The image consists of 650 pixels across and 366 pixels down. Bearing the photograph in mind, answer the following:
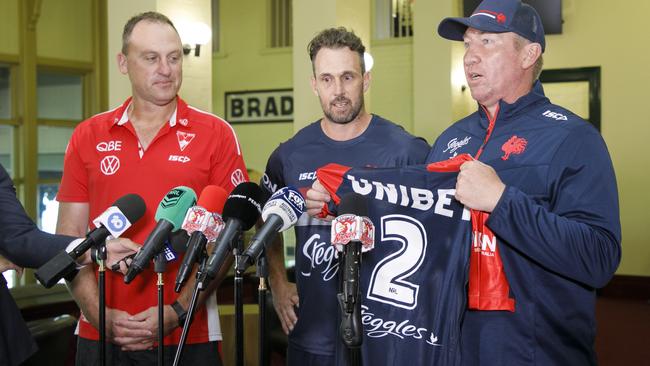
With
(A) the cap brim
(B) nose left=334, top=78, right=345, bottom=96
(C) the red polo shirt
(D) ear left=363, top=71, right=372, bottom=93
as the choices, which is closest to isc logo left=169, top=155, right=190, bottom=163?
(C) the red polo shirt

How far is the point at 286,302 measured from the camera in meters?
2.83

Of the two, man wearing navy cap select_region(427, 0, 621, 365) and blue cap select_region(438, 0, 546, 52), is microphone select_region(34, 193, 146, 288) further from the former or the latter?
blue cap select_region(438, 0, 546, 52)

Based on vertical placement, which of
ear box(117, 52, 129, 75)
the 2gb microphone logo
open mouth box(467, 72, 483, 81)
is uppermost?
ear box(117, 52, 129, 75)

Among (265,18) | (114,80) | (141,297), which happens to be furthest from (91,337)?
(265,18)

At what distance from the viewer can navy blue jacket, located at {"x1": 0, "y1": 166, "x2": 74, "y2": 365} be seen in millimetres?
2295

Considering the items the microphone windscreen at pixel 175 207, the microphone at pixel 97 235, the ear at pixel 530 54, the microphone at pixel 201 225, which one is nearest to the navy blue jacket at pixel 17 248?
the microphone at pixel 97 235

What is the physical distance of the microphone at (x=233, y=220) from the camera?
1.84 metres

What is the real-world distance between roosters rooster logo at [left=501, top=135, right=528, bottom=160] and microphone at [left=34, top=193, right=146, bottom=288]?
101cm

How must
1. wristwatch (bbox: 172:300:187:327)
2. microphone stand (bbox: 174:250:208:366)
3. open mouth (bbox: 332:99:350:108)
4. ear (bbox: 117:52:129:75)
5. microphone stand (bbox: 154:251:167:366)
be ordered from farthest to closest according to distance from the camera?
ear (bbox: 117:52:129:75) → open mouth (bbox: 332:99:350:108) → wristwatch (bbox: 172:300:187:327) → microphone stand (bbox: 154:251:167:366) → microphone stand (bbox: 174:250:208:366)

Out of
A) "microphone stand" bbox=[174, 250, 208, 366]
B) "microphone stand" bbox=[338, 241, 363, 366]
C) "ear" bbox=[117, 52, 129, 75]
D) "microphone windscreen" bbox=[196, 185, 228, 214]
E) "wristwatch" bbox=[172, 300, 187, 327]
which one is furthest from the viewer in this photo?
"ear" bbox=[117, 52, 129, 75]

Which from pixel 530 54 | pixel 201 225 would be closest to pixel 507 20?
pixel 530 54

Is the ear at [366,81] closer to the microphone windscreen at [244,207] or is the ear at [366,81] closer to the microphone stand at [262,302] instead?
the microphone windscreen at [244,207]

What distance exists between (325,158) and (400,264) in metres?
0.68

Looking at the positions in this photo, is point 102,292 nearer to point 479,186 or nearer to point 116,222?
point 116,222
